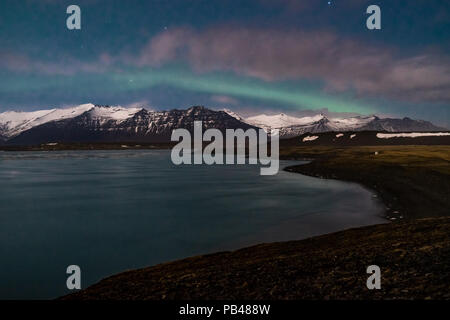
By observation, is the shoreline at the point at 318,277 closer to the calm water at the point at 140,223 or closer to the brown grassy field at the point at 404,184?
the calm water at the point at 140,223

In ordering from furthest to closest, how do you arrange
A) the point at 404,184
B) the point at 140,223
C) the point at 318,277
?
1. the point at 404,184
2. the point at 140,223
3. the point at 318,277

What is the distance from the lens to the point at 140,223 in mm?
35125

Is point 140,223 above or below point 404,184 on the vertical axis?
below

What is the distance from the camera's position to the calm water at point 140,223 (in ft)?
72.2

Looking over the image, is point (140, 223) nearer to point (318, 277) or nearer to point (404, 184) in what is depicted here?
point (318, 277)

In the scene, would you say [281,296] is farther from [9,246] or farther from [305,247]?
[9,246]

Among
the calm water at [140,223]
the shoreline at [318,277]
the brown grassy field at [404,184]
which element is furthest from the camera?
the brown grassy field at [404,184]

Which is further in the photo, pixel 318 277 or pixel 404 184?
pixel 404 184

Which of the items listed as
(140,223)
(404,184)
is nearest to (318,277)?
(140,223)

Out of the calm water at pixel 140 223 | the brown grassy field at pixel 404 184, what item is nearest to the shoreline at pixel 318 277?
the calm water at pixel 140 223
